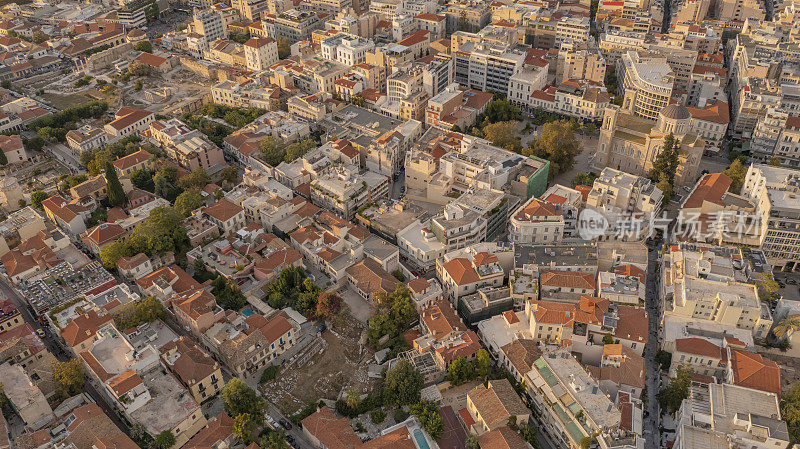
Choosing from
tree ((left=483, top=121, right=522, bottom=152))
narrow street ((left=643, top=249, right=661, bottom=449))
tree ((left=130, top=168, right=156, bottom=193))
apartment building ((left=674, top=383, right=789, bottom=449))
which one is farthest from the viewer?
tree ((left=483, top=121, right=522, bottom=152))

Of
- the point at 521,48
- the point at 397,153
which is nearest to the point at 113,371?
the point at 397,153

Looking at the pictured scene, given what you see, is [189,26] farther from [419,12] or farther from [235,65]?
[419,12]

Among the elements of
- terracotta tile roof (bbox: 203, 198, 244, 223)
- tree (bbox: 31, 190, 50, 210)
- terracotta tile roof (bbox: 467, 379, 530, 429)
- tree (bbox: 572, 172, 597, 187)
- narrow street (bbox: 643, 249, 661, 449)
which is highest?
terracotta tile roof (bbox: 203, 198, 244, 223)

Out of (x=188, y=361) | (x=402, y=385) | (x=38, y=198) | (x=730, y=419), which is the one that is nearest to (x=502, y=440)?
(x=402, y=385)

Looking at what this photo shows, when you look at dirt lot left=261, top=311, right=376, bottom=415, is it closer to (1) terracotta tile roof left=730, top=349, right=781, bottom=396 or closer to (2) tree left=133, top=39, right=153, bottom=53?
(1) terracotta tile roof left=730, top=349, right=781, bottom=396

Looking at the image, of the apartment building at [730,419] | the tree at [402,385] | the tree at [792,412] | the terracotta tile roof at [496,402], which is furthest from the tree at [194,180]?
the tree at [792,412]

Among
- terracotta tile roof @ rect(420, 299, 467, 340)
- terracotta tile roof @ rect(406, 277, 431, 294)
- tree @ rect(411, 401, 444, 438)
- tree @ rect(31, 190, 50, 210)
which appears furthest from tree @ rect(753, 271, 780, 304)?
tree @ rect(31, 190, 50, 210)
